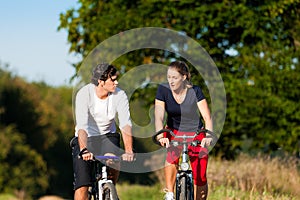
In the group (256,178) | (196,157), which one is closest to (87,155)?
(196,157)

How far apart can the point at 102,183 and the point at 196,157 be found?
1397 mm

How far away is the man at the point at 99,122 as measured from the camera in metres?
7.43

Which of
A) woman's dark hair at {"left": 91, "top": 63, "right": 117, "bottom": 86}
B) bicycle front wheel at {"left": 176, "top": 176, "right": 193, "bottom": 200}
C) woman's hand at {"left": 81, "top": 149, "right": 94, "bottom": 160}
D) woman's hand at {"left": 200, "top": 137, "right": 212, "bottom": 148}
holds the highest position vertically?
woman's dark hair at {"left": 91, "top": 63, "right": 117, "bottom": 86}

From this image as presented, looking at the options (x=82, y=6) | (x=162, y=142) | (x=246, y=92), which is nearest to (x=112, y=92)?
(x=162, y=142)

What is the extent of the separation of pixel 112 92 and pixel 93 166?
2.70 ft

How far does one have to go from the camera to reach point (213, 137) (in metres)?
7.79

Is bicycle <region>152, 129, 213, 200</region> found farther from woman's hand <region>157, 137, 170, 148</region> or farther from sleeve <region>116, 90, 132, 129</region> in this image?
sleeve <region>116, 90, 132, 129</region>

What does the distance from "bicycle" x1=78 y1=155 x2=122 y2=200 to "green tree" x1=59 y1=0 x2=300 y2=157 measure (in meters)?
14.2

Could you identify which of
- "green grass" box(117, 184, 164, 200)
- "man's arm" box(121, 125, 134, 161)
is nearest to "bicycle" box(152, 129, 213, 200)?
"man's arm" box(121, 125, 134, 161)

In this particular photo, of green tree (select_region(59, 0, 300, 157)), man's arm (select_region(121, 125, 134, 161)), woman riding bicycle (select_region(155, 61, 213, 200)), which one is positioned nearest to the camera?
man's arm (select_region(121, 125, 134, 161))

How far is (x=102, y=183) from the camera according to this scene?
7.40 metres

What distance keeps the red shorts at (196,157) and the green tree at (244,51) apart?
13161mm

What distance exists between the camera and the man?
743cm

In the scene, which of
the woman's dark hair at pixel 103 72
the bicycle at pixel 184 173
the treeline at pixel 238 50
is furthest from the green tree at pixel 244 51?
the woman's dark hair at pixel 103 72
